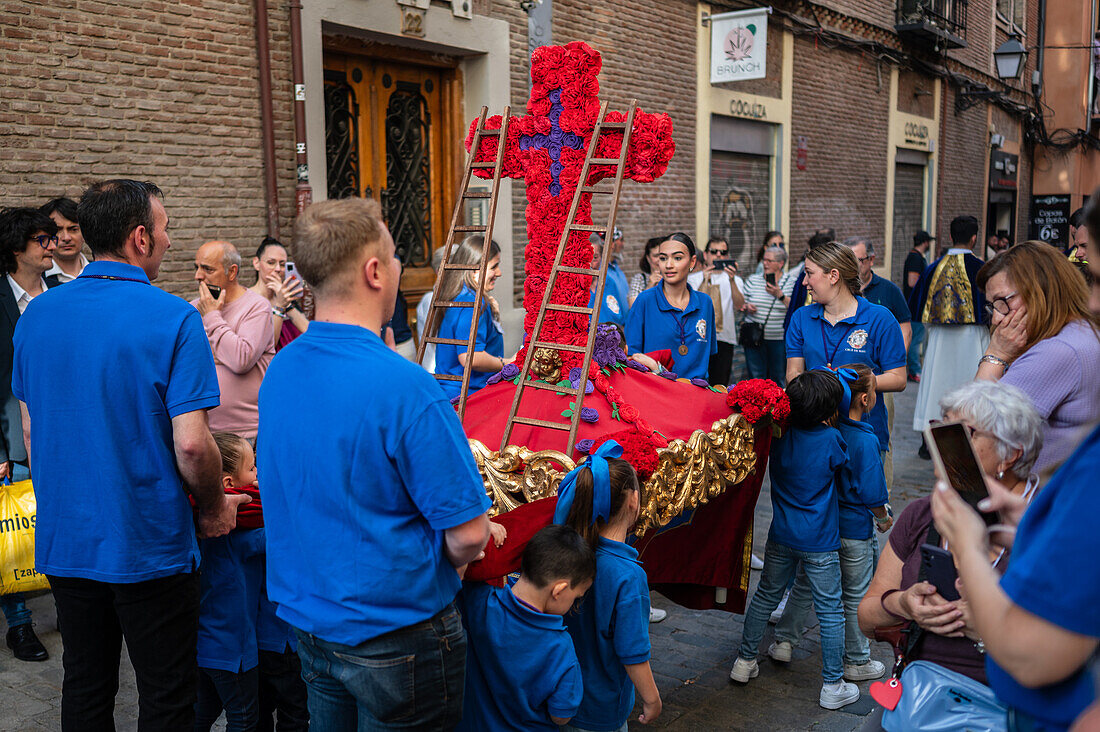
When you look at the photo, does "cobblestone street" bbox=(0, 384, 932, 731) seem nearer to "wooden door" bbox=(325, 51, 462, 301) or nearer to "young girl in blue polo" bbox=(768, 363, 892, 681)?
"young girl in blue polo" bbox=(768, 363, 892, 681)

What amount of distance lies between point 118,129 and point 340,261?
5192mm

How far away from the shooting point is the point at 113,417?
261 centimetres

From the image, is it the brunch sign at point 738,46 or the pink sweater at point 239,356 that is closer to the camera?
the pink sweater at point 239,356

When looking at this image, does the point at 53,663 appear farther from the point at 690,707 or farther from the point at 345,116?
the point at 345,116

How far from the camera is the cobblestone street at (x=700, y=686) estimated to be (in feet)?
12.3

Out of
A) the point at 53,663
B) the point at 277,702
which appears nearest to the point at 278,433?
the point at 277,702

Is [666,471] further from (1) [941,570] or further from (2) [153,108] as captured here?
(2) [153,108]

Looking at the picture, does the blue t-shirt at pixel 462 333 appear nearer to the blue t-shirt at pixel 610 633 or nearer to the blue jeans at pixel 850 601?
the blue jeans at pixel 850 601

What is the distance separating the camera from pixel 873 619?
7.95 ft

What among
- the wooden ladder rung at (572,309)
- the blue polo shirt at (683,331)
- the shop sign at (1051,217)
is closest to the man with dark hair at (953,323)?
the blue polo shirt at (683,331)

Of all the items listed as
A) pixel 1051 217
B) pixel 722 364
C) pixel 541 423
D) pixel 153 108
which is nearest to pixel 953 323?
pixel 722 364

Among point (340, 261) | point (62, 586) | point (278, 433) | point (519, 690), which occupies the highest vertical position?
point (340, 261)

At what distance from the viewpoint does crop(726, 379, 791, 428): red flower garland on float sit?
3.86m

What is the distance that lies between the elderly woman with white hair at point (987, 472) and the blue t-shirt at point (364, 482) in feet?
3.69
